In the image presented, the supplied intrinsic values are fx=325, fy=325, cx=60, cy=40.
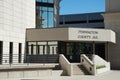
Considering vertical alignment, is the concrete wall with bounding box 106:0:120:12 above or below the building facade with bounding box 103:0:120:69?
above

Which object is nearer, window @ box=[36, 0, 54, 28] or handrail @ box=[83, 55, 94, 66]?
handrail @ box=[83, 55, 94, 66]

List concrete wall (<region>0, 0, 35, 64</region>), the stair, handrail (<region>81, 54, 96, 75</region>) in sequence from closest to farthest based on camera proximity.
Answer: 1. the stair
2. handrail (<region>81, 54, 96, 75</region>)
3. concrete wall (<region>0, 0, 35, 64</region>)

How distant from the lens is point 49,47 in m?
46.1

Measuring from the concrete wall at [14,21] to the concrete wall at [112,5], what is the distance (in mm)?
14664

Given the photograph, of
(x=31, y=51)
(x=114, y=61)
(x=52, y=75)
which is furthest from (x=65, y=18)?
(x=52, y=75)

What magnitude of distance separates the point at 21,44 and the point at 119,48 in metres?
17.7

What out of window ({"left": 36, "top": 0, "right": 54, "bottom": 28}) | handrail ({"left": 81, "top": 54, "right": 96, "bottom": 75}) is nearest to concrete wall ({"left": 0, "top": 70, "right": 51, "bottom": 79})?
handrail ({"left": 81, "top": 54, "right": 96, "bottom": 75})

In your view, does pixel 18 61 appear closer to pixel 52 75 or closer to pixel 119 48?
pixel 52 75

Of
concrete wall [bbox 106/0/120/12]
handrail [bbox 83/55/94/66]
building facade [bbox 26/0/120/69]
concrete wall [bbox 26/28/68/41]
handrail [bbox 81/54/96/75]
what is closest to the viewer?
handrail [bbox 81/54/96/75]

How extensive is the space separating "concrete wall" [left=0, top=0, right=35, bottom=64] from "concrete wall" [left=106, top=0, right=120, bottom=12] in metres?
14.7

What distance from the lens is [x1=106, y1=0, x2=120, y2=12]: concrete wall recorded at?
5537cm

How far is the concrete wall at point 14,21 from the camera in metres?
40.2

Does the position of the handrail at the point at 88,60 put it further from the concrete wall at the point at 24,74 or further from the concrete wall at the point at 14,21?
the concrete wall at the point at 14,21

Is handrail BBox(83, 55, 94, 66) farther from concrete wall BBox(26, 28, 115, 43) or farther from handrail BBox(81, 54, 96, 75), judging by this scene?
concrete wall BBox(26, 28, 115, 43)
